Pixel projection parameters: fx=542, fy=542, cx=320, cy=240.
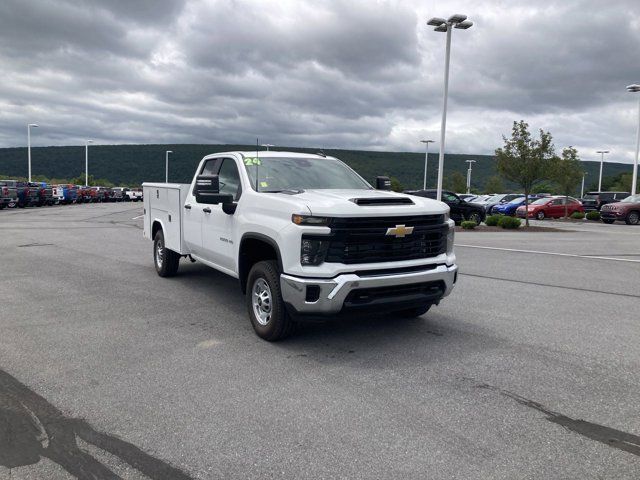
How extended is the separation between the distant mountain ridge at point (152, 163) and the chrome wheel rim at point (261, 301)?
5014 inches

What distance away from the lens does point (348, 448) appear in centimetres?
333

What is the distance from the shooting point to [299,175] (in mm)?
6559

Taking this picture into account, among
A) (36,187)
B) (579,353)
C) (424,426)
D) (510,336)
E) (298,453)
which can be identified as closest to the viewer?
(298,453)

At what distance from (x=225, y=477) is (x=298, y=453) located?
0.47 metres

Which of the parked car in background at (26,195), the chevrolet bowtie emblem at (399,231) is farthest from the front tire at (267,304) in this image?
the parked car in background at (26,195)

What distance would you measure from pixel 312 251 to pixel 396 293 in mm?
933

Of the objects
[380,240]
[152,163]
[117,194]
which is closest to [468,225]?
[380,240]

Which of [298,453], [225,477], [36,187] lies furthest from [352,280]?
[36,187]

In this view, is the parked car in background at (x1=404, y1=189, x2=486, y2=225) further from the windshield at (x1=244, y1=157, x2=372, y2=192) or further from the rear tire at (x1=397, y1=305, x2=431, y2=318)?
the rear tire at (x1=397, y1=305, x2=431, y2=318)

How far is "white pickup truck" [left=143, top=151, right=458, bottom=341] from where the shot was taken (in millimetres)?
4914

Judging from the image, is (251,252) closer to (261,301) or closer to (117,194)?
(261,301)

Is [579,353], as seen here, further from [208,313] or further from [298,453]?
[208,313]

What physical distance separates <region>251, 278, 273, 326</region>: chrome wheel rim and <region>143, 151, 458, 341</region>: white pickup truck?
12 mm

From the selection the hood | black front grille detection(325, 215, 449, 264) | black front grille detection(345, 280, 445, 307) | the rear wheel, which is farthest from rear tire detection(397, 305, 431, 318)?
the rear wheel
